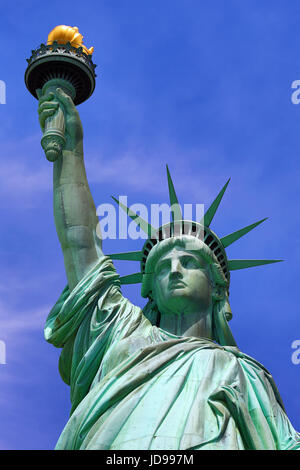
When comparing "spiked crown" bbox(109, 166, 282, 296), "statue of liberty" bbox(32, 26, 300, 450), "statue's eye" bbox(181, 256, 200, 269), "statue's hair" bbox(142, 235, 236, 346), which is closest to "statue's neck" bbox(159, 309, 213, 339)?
"statue of liberty" bbox(32, 26, 300, 450)

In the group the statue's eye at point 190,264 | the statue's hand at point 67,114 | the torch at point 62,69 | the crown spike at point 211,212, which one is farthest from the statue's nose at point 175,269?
the torch at point 62,69

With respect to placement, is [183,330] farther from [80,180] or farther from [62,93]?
[62,93]

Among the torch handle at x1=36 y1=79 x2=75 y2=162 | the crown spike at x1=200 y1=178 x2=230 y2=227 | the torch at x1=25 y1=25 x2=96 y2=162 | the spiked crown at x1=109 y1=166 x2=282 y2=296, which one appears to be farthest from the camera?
the crown spike at x1=200 y1=178 x2=230 y2=227

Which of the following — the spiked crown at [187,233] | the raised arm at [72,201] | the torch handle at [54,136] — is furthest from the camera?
the spiked crown at [187,233]

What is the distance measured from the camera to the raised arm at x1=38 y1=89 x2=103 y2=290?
531 inches

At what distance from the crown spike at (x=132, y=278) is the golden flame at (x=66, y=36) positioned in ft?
10.3

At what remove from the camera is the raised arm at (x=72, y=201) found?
44.3ft

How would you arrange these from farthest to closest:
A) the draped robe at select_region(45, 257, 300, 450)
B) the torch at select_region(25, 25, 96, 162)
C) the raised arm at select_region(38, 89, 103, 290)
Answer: the torch at select_region(25, 25, 96, 162) → the raised arm at select_region(38, 89, 103, 290) → the draped robe at select_region(45, 257, 300, 450)

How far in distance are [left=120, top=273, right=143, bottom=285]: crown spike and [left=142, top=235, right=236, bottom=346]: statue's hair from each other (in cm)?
47

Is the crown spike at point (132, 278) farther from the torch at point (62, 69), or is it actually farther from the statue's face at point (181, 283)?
the torch at point (62, 69)

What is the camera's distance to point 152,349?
41.1 feet

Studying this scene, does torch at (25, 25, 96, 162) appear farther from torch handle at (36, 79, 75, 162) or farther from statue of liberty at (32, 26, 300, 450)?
statue of liberty at (32, 26, 300, 450)

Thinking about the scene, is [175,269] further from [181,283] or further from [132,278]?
[132,278]
